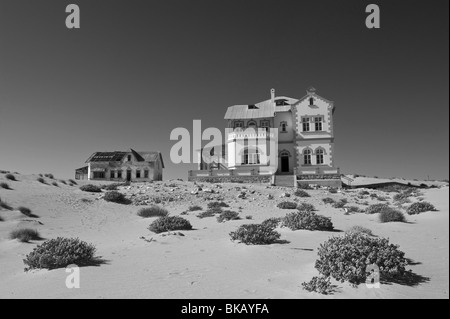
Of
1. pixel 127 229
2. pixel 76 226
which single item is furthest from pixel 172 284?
pixel 76 226

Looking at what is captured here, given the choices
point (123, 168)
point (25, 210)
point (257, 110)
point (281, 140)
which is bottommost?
point (25, 210)

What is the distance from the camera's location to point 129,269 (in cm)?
800

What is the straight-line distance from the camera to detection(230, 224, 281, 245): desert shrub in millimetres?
10224

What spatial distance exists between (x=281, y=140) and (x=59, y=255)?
1460 inches

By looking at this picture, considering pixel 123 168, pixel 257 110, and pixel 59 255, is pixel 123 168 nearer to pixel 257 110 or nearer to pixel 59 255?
pixel 257 110

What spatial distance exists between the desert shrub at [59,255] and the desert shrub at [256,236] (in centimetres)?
457

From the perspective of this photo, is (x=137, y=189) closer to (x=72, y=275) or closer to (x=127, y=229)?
(x=127, y=229)

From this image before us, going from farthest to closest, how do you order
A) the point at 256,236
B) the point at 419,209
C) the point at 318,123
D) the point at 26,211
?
the point at 318,123
the point at 26,211
the point at 419,209
the point at 256,236

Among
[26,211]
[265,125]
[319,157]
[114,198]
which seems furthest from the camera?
[265,125]

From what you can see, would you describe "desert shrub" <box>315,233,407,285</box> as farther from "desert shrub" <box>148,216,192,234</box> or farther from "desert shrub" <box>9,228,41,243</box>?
"desert shrub" <box>9,228,41,243</box>

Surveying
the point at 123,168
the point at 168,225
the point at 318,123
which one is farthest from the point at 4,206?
the point at 123,168

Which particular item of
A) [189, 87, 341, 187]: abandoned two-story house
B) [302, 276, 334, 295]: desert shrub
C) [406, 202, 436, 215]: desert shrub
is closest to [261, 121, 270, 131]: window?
[189, 87, 341, 187]: abandoned two-story house

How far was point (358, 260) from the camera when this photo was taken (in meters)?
6.48
